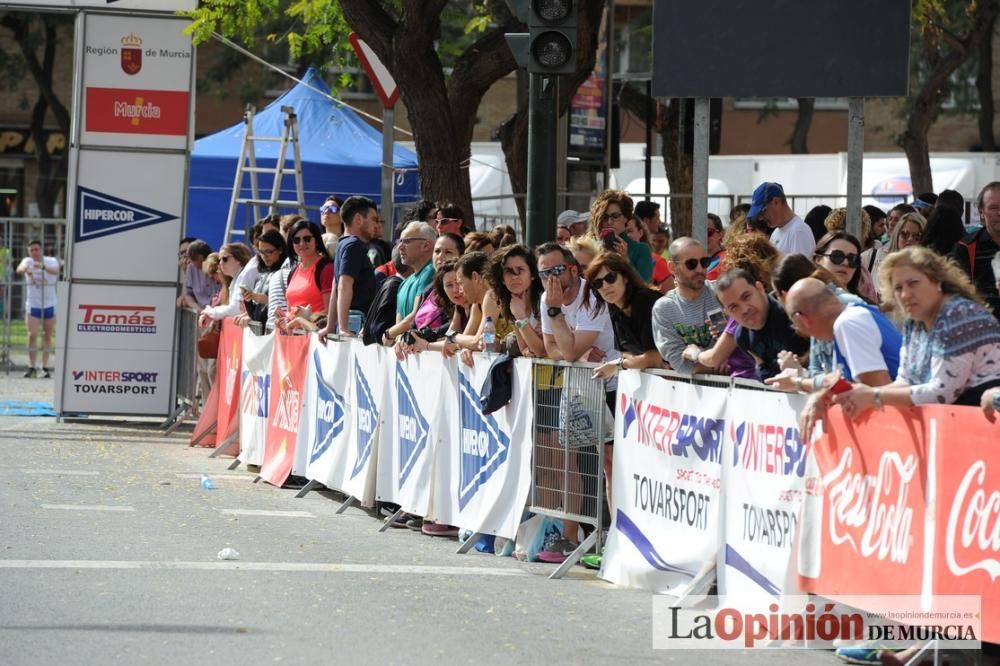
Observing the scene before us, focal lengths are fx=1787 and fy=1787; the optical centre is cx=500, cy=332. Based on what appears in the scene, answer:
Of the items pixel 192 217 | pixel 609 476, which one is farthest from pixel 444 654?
pixel 192 217

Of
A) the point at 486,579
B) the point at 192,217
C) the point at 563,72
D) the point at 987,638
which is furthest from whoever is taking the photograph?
the point at 192,217

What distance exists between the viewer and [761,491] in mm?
8188

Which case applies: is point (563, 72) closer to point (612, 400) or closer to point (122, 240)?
point (612, 400)

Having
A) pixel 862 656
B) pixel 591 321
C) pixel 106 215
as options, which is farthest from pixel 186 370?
pixel 862 656

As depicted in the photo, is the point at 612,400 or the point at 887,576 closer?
the point at 887,576

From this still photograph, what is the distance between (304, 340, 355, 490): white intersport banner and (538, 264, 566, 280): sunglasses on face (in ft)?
11.0

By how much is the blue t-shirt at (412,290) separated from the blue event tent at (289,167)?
11279 mm

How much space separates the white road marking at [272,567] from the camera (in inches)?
376

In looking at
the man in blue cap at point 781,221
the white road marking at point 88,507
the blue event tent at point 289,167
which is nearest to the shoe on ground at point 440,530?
the white road marking at point 88,507

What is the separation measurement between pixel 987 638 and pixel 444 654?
2.21 metres

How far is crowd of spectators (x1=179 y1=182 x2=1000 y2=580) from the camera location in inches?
288

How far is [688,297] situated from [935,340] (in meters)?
2.47

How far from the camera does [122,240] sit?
18906 mm

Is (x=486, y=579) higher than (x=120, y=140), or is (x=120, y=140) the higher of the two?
(x=120, y=140)
